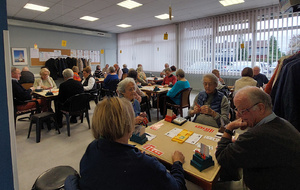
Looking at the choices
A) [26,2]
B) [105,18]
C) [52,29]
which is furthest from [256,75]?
[52,29]

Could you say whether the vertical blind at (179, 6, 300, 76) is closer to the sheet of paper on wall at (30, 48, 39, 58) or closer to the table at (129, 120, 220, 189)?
the table at (129, 120, 220, 189)

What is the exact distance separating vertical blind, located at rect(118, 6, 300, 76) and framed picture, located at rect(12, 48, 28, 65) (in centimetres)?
562

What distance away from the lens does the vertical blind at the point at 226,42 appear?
19.4ft

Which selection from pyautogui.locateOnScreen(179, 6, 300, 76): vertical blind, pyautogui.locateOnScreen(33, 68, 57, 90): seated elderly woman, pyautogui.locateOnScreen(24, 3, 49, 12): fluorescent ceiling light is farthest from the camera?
pyautogui.locateOnScreen(179, 6, 300, 76): vertical blind

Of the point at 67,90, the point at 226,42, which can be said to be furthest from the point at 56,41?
the point at 226,42

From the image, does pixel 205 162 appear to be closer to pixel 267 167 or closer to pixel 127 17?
pixel 267 167

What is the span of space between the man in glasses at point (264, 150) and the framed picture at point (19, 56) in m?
8.77

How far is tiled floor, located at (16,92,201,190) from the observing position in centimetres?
237

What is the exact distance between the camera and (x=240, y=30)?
21.6 feet

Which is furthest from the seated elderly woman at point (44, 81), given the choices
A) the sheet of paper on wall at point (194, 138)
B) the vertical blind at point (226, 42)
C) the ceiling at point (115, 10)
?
the vertical blind at point (226, 42)

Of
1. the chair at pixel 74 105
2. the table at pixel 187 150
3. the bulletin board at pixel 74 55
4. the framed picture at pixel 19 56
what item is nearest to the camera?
the table at pixel 187 150

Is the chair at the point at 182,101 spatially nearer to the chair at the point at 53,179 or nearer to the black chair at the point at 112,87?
the black chair at the point at 112,87

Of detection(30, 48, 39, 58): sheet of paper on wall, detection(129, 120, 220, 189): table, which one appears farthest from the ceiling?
detection(129, 120, 220, 189): table

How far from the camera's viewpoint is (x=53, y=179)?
133cm
